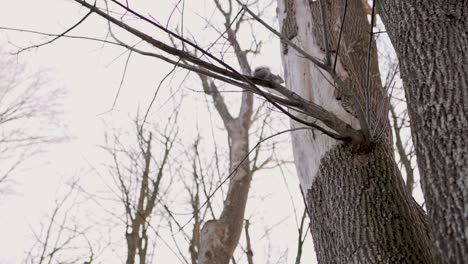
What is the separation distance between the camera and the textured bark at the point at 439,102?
1149 mm

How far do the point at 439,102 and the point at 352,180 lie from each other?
1.65ft

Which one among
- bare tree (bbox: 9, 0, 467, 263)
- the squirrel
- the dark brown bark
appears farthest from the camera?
the squirrel

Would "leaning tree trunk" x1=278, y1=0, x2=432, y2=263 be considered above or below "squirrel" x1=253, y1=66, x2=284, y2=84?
below

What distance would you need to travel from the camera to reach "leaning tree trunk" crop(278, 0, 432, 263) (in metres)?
1.53

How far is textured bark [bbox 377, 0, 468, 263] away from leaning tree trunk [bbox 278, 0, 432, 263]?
18 cm

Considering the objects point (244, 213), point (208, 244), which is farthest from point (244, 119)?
point (208, 244)

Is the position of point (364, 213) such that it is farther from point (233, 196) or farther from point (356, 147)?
point (233, 196)

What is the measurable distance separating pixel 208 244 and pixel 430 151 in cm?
312

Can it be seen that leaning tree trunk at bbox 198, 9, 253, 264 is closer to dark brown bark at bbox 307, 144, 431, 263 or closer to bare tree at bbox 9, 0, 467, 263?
bare tree at bbox 9, 0, 467, 263

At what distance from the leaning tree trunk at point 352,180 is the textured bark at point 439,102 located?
0.59 feet

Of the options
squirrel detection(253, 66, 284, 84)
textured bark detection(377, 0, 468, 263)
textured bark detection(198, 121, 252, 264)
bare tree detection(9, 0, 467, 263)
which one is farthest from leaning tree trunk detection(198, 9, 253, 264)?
textured bark detection(377, 0, 468, 263)

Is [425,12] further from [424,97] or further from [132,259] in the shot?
[132,259]

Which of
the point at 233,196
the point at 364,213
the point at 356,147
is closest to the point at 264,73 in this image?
the point at 356,147

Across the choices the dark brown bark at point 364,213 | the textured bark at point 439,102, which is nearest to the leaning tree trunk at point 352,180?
the dark brown bark at point 364,213
